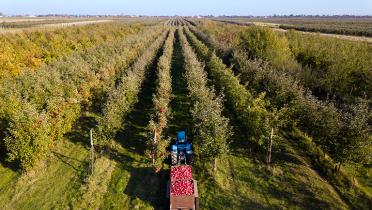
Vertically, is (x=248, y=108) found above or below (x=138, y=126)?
above

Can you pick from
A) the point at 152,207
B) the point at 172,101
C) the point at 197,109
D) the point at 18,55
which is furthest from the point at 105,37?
the point at 152,207

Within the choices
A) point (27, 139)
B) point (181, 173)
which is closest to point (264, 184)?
point (181, 173)

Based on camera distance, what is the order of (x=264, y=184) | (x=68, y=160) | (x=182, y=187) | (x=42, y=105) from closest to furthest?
1. (x=182, y=187)
2. (x=264, y=184)
3. (x=68, y=160)
4. (x=42, y=105)

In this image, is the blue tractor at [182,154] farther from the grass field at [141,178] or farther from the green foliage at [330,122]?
the green foliage at [330,122]

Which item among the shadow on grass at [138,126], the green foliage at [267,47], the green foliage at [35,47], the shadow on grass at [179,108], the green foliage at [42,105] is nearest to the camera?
the green foliage at [42,105]

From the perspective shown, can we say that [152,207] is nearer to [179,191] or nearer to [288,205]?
[179,191]

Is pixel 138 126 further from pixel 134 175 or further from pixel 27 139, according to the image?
pixel 27 139

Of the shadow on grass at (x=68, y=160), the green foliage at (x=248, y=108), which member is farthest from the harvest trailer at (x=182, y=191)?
the shadow on grass at (x=68, y=160)

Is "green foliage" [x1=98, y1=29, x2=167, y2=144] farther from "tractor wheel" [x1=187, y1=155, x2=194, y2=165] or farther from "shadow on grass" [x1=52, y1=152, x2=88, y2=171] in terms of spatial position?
"tractor wheel" [x1=187, y1=155, x2=194, y2=165]

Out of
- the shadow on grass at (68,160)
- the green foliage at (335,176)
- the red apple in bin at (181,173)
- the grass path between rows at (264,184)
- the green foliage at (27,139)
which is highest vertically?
the green foliage at (27,139)

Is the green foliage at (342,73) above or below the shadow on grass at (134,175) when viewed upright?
above

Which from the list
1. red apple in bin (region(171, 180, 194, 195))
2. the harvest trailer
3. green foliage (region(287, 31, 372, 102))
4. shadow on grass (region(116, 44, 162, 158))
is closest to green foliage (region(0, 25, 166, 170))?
shadow on grass (region(116, 44, 162, 158))

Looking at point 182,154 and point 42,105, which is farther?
Result: point 42,105
